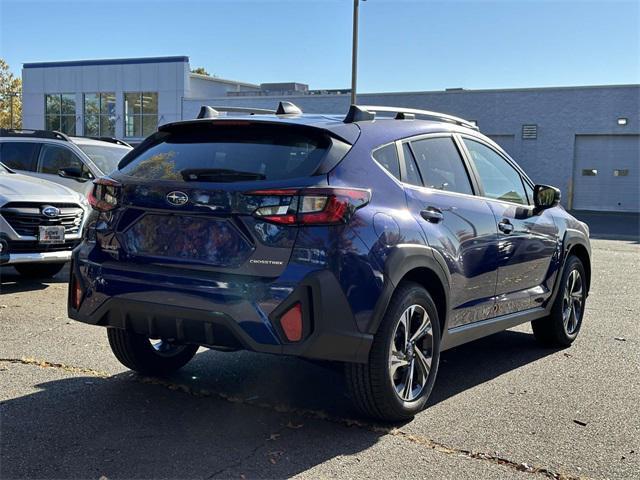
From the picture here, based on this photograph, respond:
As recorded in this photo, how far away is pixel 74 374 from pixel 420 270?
2.55 m

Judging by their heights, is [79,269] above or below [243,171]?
below

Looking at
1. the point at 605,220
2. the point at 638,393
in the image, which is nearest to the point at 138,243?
the point at 638,393

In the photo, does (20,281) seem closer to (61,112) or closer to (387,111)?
(387,111)

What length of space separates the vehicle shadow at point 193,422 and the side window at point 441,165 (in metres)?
1.41

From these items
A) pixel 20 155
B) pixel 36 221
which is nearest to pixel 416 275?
pixel 36 221

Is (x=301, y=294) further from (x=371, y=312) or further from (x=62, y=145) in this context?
(x=62, y=145)

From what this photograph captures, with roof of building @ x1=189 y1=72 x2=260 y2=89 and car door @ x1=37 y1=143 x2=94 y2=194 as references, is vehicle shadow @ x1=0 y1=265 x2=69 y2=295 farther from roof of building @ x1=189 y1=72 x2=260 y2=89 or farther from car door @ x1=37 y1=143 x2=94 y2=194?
roof of building @ x1=189 y1=72 x2=260 y2=89

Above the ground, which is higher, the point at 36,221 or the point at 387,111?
the point at 387,111

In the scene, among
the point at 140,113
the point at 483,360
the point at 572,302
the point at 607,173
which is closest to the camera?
the point at 483,360

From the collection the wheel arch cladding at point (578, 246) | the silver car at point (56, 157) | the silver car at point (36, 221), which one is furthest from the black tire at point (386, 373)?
the silver car at point (56, 157)

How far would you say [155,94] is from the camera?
42.0 metres

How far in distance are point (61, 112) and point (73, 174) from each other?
3748cm

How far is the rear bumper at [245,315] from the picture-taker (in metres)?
3.72

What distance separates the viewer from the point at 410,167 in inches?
180
